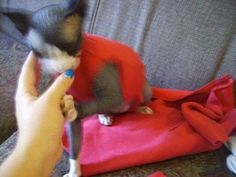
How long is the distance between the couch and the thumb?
286mm

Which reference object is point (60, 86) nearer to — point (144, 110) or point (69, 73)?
point (69, 73)

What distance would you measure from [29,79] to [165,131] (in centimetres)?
45

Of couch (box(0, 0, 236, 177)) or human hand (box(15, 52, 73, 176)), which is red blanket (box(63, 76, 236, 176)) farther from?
human hand (box(15, 52, 73, 176))

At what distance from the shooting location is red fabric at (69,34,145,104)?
2.85 ft

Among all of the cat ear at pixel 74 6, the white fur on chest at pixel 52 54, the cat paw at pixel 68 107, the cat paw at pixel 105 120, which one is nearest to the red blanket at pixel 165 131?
the cat paw at pixel 105 120

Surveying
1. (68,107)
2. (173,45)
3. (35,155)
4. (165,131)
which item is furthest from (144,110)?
(35,155)

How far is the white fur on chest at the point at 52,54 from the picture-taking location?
76 centimetres

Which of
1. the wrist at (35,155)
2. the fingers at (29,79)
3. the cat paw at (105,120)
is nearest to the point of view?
the wrist at (35,155)

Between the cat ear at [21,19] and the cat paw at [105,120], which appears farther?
the cat paw at [105,120]

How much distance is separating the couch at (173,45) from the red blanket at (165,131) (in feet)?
0.14

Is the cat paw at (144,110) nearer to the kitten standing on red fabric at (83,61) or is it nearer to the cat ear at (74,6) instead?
the kitten standing on red fabric at (83,61)

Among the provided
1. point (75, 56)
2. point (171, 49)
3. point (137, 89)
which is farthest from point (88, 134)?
point (171, 49)

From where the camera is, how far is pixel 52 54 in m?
0.76

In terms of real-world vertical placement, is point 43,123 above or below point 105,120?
above
